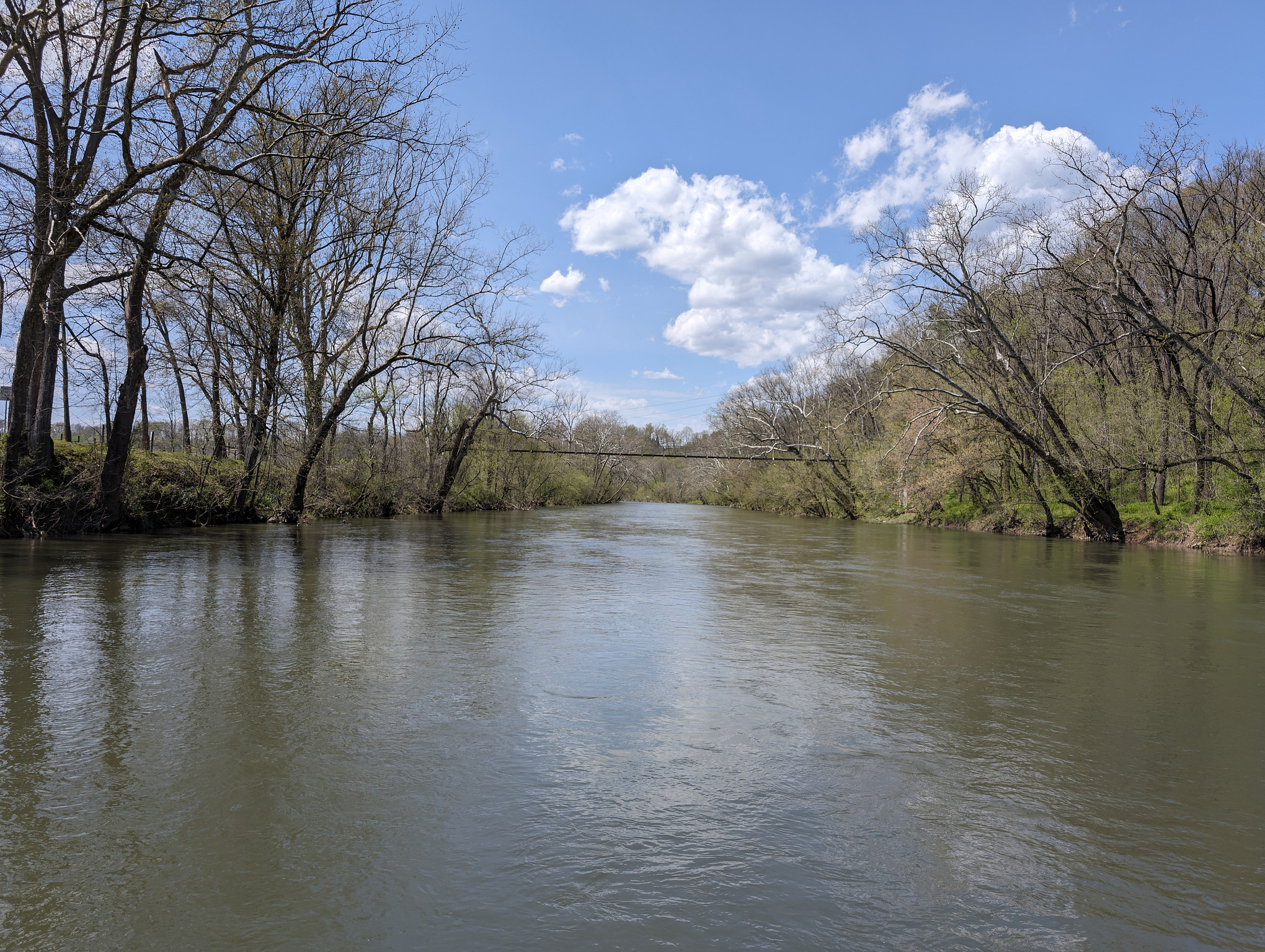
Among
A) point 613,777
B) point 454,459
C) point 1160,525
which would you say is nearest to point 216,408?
point 454,459

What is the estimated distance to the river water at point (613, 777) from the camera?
2418 mm

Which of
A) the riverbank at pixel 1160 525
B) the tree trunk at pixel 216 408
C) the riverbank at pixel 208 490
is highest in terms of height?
the tree trunk at pixel 216 408

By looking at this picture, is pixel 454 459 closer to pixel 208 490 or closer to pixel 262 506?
pixel 262 506

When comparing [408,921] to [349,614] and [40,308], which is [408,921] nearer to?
[349,614]

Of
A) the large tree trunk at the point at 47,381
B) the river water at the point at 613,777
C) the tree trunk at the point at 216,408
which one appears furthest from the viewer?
the tree trunk at the point at 216,408

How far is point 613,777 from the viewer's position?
3.56 meters

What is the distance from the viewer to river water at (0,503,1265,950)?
242 centimetres

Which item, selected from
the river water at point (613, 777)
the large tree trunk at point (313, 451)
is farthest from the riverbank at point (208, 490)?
the river water at point (613, 777)

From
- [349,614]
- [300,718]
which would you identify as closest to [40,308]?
[349,614]

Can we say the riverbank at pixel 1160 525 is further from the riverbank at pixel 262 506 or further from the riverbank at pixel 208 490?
the riverbank at pixel 208 490

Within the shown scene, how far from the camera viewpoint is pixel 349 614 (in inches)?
292

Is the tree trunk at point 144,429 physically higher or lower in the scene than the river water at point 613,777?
higher

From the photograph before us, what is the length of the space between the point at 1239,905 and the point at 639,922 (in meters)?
2.13

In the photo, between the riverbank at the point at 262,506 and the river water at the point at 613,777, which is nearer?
the river water at the point at 613,777
